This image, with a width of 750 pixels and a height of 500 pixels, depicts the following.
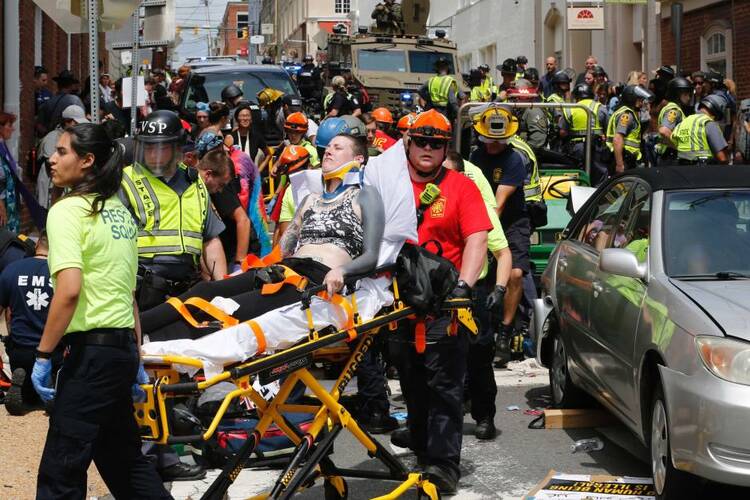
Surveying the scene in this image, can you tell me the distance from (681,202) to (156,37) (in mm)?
7504

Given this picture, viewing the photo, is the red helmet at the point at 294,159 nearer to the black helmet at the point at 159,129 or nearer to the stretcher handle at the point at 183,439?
the black helmet at the point at 159,129

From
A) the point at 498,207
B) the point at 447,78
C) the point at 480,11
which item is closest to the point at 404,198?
the point at 498,207

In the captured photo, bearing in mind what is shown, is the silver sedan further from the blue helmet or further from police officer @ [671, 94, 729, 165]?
police officer @ [671, 94, 729, 165]

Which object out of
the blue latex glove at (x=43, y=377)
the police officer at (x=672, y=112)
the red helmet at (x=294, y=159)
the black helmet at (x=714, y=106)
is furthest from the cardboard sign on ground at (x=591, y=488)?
the police officer at (x=672, y=112)

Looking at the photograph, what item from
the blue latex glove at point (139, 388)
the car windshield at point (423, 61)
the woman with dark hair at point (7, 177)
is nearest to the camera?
the blue latex glove at point (139, 388)

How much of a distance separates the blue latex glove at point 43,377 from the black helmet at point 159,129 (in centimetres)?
237

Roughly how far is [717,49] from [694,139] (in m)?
14.2

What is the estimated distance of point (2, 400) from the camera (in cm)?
875

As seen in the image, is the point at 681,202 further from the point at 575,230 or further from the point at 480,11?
the point at 480,11

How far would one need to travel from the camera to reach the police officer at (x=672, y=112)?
47.7 feet

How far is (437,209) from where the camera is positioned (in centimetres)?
662

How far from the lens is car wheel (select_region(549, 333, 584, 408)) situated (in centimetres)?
797

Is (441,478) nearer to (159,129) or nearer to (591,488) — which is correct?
(591,488)

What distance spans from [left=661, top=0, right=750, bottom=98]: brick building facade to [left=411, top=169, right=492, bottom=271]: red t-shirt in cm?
2006
